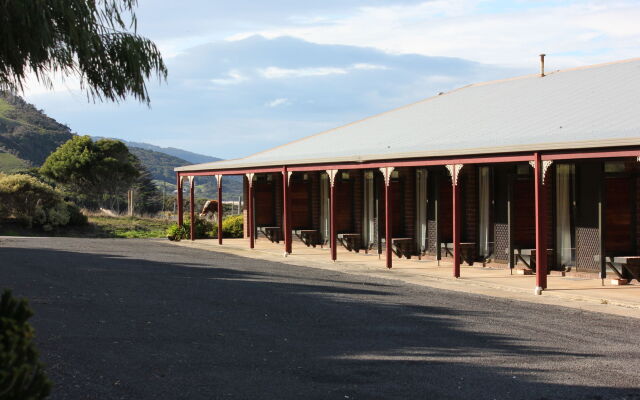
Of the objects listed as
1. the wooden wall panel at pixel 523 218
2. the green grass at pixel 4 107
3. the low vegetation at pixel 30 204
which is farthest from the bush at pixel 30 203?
the green grass at pixel 4 107

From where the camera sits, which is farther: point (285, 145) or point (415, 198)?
point (285, 145)

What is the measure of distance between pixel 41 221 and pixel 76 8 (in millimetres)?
23276

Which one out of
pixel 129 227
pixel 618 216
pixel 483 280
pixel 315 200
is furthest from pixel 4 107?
pixel 618 216

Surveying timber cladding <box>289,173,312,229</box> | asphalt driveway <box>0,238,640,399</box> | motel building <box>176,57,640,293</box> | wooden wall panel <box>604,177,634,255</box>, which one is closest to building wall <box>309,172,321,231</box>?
motel building <box>176,57,640,293</box>

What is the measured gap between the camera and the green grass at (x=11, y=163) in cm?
6847

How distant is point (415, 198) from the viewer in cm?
2081

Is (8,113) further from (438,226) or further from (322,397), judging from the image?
(322,397)

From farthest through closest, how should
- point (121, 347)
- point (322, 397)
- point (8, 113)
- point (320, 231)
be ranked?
1. point (8, 113)
2. point (320, 231)
3. point (121, 347)
4. point (322, 397)

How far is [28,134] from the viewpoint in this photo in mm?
84438

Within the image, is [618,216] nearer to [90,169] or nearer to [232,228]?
[232,228]

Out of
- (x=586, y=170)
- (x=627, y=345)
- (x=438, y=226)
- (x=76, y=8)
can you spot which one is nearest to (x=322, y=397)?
(x=627, y=345)

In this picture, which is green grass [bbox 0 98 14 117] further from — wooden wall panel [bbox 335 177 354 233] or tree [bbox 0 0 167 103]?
tree [bbox 0 0 167 103]

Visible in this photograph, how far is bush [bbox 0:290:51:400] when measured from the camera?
4.79 metres

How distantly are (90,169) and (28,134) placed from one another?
42774 mm
